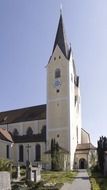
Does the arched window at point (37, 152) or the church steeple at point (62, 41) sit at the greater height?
the church steeple at point (62, 41)

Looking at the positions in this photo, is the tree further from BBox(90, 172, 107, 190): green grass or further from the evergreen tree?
BBox(90, 172, 107, 190): green grass

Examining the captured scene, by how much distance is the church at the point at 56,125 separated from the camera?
5962 centimetres

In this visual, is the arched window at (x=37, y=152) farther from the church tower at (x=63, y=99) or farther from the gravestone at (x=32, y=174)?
the gravestone at (x=32, y=174)

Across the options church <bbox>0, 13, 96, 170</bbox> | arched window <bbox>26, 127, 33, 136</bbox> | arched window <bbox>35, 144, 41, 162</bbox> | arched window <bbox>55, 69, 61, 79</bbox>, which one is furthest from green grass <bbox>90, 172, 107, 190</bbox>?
arched window <bbox>26, 127, 33, 136</bbox>

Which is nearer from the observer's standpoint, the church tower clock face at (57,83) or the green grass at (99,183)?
the green grass at (99,183)

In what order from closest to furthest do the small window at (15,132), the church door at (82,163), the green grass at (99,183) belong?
1. the green grass at (99,183)
2. the church door at (82,163)
3. the small window at (15,132)

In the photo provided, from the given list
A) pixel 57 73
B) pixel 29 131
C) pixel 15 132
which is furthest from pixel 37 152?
pixel 57 73

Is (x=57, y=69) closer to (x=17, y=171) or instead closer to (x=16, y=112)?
(x=16, y=112)

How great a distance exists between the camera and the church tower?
59656mm

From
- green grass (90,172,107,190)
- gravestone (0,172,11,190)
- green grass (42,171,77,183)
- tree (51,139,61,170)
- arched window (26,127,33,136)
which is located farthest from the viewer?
arched window (26,127,33,136)

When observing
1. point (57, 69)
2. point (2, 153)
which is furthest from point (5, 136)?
point (57, 69)

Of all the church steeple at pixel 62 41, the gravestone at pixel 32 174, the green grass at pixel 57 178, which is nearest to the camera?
the gravestone at pixel 32 174

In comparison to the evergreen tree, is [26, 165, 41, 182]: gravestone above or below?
below

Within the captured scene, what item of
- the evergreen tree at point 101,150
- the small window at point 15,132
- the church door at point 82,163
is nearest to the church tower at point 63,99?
the church door at point 82,163
